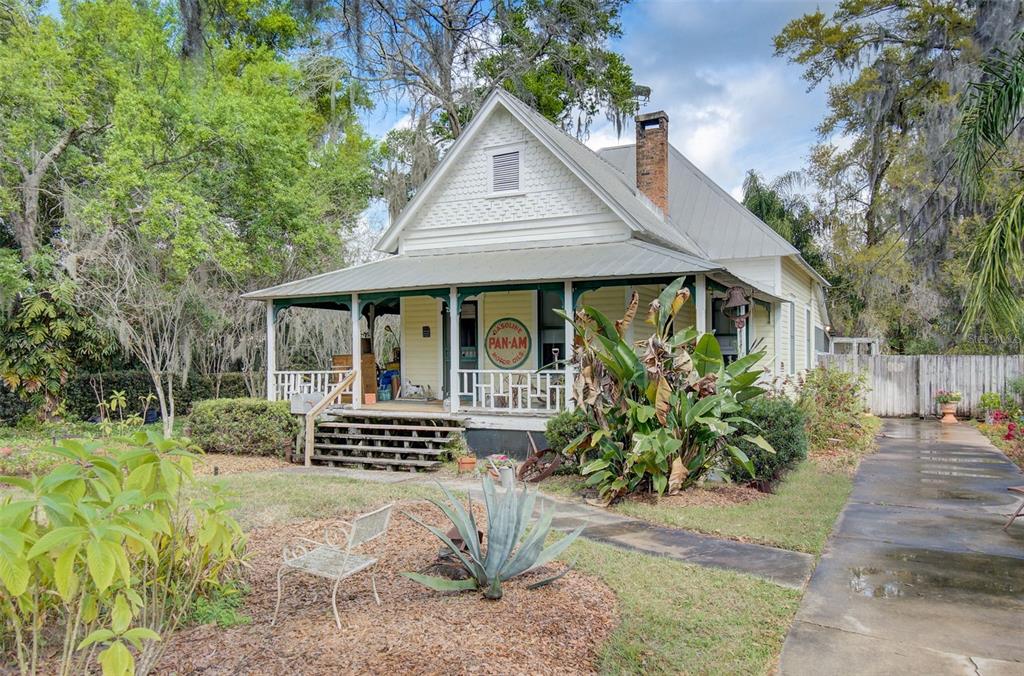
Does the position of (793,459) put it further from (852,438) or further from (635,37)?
(635,37)

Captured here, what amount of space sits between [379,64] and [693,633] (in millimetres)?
24640

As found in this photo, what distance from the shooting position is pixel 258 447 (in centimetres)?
1324

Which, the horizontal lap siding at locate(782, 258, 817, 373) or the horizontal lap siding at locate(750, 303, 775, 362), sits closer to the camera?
the horizontal lap siding at locate(750, 303, 775, 362)

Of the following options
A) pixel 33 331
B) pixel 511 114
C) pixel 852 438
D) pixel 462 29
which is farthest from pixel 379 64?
pixel 852 438

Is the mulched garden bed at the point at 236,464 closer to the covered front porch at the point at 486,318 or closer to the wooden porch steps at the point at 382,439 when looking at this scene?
the wooden porch steps at the point at 382,439

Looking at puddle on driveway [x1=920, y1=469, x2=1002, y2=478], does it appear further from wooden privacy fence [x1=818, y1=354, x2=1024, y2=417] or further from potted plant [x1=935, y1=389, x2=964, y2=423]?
potted plant [x1=935, y1=389, x2=964, y2=423]

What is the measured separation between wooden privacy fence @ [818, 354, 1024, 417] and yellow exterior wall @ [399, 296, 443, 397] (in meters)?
11.0

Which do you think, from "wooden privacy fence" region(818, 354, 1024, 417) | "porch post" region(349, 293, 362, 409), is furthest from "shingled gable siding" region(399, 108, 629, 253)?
"wooden privacy fence" region(818, 354, 1024, 417)

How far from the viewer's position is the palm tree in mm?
6773

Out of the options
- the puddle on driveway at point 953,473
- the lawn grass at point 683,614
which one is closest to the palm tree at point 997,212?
the lawn grass at point 683,614

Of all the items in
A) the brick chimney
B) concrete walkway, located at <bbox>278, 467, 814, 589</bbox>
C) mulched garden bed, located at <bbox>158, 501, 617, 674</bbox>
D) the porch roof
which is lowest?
concrete walkway, located at <bbox>278, 467, 814, 589</bbox>

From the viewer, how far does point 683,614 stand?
4770mm

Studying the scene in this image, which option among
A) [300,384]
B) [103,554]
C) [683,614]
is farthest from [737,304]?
[103,554]

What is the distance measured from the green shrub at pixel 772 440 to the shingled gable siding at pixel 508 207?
17.5ft
